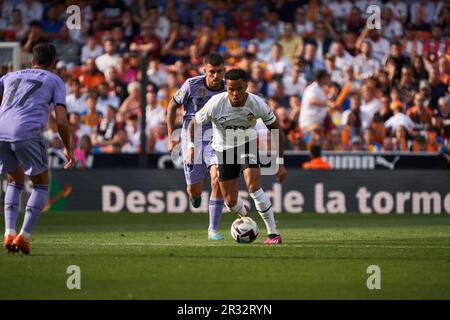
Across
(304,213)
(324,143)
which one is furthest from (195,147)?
(324,143)

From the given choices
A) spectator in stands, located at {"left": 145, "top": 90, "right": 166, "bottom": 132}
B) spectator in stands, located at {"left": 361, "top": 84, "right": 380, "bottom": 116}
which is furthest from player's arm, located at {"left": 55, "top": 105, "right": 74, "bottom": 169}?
spectator in stands, located at {"left": 361, "top": 84, "right": 380, "bottom": 116}

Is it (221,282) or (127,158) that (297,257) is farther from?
(127,158)

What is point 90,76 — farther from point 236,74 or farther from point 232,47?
point 236,74

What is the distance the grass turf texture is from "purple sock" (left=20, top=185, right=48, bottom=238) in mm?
298

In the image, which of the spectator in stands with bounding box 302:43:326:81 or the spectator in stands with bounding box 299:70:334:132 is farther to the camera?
the spectator in stands with bounding box 302:43:326:81

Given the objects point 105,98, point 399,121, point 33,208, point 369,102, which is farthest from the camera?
point 105,98

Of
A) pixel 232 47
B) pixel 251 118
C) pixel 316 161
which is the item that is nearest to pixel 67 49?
pixel 232 47

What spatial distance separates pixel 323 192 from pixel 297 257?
8.34 metres

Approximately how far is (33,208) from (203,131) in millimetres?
3180

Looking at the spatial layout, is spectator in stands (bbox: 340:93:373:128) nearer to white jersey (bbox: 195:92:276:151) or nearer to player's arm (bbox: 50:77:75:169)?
white jersey (bbox: 195:92:276:151)

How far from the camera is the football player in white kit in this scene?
1173 centimetres

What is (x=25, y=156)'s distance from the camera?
1041cm

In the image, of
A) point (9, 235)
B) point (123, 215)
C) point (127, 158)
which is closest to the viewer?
point (9, 235)

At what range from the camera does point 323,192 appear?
18.8 metres
